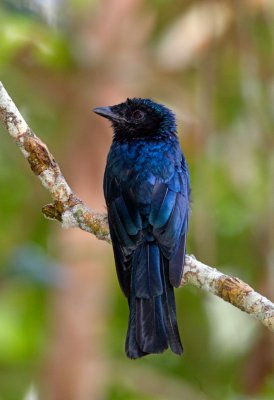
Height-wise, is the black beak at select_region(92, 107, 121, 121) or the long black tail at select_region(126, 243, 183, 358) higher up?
the black beak at select_region(92, 107, 121, 121)

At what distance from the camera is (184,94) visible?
745cm

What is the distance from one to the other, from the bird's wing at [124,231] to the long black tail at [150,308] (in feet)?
0.14

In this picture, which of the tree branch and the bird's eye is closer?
the tree branch

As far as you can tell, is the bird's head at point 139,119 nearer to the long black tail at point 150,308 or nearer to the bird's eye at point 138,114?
the bird's eye at point 138,114

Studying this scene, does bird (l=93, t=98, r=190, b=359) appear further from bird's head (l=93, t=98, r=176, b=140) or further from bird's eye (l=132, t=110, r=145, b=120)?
bird's eye (l=132, t=110, r=145, b=120)

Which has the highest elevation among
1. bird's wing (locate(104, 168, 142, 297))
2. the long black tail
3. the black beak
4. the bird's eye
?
the bird's eye

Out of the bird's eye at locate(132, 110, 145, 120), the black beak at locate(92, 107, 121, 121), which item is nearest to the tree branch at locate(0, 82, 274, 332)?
the black beak at locate(92, 107, 121, 121)

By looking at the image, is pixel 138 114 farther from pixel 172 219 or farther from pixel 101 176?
pixel 101 176

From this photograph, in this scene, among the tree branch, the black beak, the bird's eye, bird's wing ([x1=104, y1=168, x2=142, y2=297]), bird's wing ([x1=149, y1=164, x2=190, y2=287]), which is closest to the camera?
the tree branch

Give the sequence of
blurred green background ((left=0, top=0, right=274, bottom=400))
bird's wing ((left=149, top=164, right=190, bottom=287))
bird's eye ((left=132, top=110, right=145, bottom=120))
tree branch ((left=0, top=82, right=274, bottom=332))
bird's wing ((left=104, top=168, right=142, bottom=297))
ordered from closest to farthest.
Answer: tree branch ((left=0, top=82, right=274, bottom=332)), bird's wing ((left=149, top=164, right=190, bottom=287)), bird's wing ((left=104, top=168, right=142, bottom=297)), bird's eye ((left=132, top=110, right=145, bottom=120)), blurred green background ((left=0, top=0, right=274, bottom=400))

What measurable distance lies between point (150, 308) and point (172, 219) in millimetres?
486

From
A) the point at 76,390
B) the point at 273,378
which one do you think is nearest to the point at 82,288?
the point at 76,390

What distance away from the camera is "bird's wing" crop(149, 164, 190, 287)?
4500 mm

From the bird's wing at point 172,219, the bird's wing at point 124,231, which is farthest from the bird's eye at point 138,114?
the bird's wing at point 124,231
